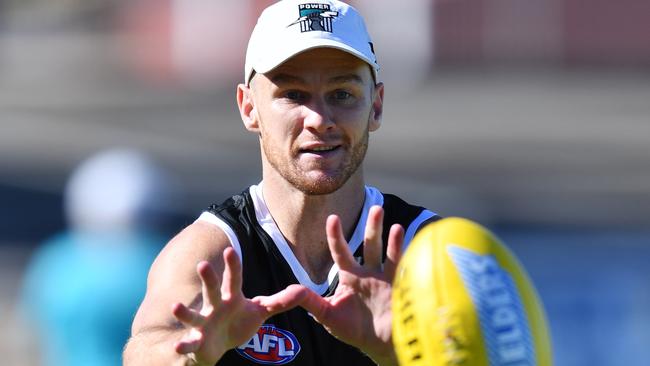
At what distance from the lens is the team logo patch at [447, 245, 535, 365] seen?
3867mm

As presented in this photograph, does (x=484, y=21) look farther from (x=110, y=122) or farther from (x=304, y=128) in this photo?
(x=304, y=128)

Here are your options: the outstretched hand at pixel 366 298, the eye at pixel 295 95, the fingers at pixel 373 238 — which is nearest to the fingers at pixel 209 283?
the outstretched hand at pixel 366 298

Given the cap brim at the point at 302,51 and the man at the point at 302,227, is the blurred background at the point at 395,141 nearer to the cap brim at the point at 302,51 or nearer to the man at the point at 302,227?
the man at the point at 302,227

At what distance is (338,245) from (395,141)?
21.8m

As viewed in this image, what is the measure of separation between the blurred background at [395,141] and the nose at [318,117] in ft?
8.20

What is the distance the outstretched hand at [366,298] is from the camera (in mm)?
4270

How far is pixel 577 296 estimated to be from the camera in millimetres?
8797

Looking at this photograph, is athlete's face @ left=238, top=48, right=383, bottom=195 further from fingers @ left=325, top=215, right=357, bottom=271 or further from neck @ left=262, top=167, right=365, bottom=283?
fingers @ left=325, top=215, right=357, bottom=271

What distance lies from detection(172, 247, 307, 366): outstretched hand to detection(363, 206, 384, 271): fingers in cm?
29

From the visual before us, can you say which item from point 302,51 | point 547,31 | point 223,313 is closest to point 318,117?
point 302,51

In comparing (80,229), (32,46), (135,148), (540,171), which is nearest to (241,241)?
(80,229)

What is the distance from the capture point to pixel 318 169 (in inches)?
185

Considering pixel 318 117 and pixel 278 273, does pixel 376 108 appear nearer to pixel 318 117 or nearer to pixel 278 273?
pixel 318 117

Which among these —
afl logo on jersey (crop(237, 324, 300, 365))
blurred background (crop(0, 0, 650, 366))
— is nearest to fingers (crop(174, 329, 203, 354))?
afl logo on jersey (crop(237, 324, 300, 365))
